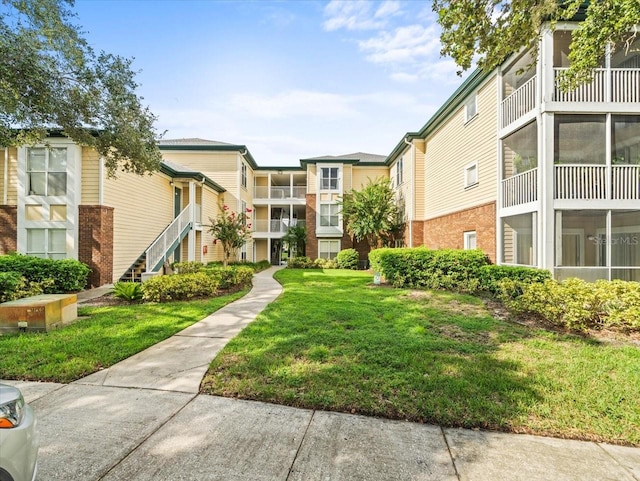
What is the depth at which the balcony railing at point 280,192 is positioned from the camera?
2570cm

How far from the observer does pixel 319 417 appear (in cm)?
321

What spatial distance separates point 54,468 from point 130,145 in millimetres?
8133

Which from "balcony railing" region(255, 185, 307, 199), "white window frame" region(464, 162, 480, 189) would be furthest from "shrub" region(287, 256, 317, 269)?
"white window frame" region(464, 162, 480, 189)

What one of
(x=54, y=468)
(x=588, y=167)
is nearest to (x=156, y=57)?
(x=54, y=468)

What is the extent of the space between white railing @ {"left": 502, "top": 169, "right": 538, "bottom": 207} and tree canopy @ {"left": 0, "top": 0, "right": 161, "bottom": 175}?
1123cm

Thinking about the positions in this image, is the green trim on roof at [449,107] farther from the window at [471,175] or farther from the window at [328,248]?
the window at [328,248]

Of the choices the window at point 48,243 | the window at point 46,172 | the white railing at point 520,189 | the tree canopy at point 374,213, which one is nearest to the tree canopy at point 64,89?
the window at point 46,172

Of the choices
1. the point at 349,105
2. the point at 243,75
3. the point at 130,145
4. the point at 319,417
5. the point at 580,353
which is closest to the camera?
the point at 319,417

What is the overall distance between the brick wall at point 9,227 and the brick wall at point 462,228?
17.2 metres

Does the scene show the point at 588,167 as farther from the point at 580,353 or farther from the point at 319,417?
the point at 319,417

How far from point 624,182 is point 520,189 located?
2.51 m

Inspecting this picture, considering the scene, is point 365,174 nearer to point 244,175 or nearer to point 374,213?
point 374,213

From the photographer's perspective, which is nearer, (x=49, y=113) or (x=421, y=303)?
(x=49, y=113)

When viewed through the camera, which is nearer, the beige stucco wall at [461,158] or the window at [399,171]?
the beige stucco wall at [461,158]
